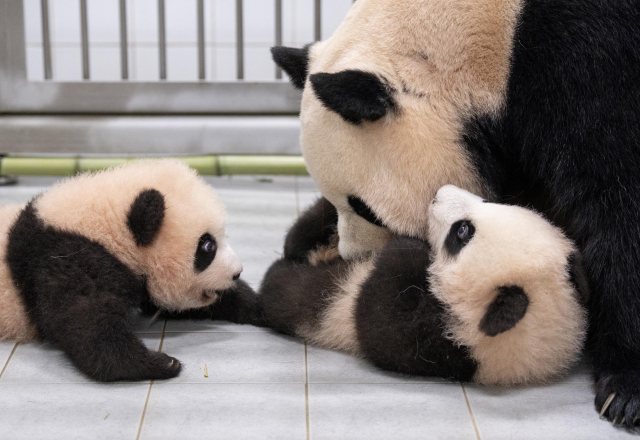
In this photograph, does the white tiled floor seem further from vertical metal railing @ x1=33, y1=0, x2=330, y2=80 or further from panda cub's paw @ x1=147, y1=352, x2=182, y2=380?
vertical metal railing @ x1=33, y1=0, x2=330, y2=80

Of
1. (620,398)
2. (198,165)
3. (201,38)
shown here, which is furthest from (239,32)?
(620,398)

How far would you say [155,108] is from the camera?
4.87 m

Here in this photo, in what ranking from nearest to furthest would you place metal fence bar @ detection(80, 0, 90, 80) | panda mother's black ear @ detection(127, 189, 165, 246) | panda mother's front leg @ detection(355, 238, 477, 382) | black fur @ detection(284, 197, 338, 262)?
1. panda mother's front leg @ detection(355, 238, 477, 382)
2. panda mother's black ear @ detection(127, 189, 165, 246)
3. black fur @ detection(284, 197, 338, 262)
4. metal fence bar @ detection(80, 0, 90, 80)

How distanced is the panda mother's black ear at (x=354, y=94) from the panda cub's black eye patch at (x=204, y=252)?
704mm

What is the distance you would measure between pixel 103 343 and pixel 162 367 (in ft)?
0.66

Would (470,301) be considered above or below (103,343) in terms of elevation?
above

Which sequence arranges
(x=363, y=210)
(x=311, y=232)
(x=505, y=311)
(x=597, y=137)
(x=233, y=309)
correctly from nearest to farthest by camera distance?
(x=505, y=311), (x=597, y=137), (x=363, y=210), (x=233, y=309), (x=311, y=232)

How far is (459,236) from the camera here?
255 cm

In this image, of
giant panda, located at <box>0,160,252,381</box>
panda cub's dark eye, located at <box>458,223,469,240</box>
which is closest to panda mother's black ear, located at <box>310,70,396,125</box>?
panda cub's dark eye, located at <box>458,223,469,240</box>

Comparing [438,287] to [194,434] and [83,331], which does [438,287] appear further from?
[83,331]

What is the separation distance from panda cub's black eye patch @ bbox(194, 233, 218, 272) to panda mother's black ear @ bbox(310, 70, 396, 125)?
704 millimetres

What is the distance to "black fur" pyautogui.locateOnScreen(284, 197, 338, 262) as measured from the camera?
3166 mm

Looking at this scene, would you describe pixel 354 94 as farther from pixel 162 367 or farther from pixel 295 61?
pixel 162 367

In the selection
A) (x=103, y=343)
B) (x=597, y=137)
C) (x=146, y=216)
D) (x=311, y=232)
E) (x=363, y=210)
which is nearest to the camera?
(x=597, y=137)
